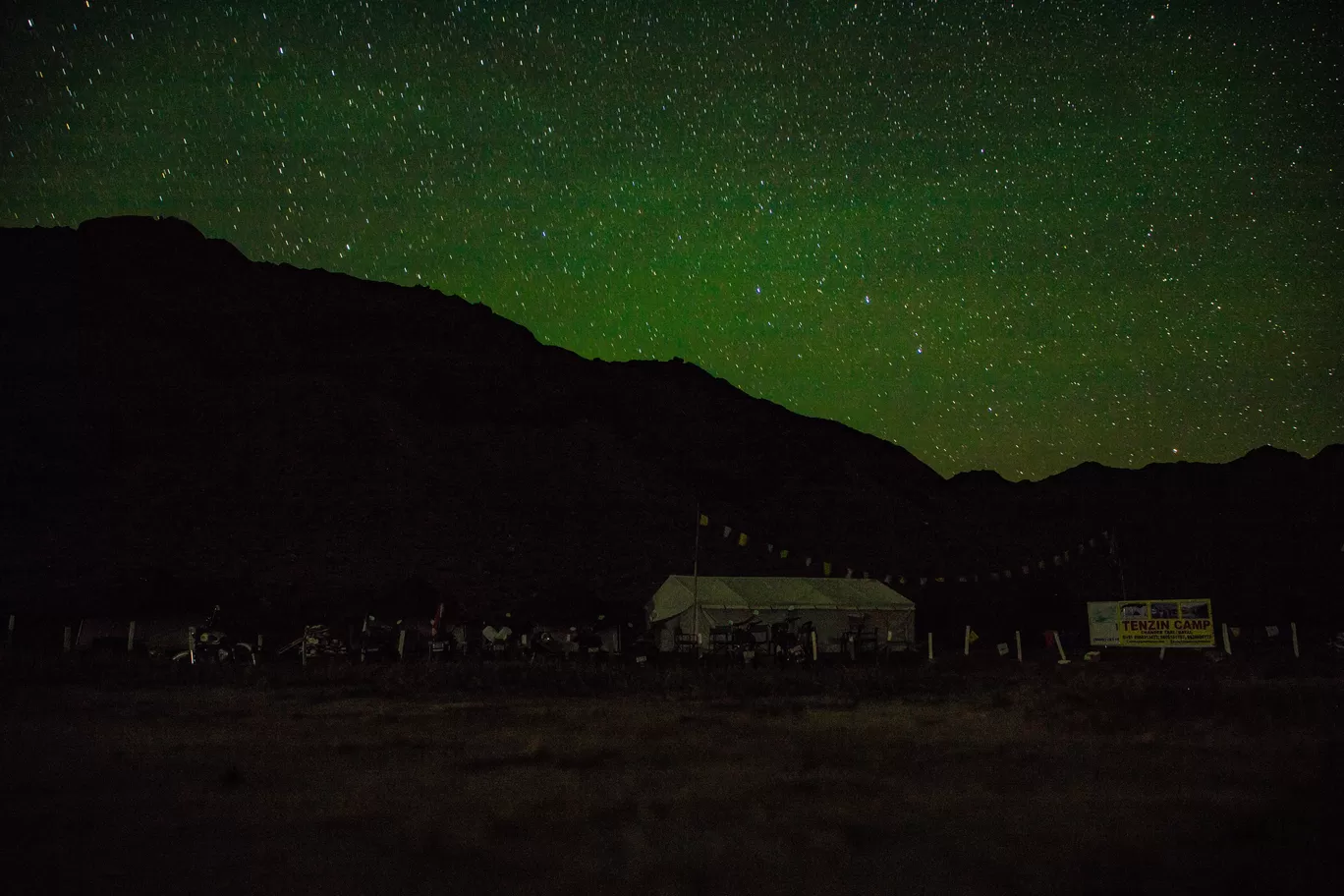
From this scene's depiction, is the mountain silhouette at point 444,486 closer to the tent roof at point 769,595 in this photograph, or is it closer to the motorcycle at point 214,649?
the tent roof at point 769,595

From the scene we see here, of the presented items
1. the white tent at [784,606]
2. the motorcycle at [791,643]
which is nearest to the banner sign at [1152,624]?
the white tent at [784,606]

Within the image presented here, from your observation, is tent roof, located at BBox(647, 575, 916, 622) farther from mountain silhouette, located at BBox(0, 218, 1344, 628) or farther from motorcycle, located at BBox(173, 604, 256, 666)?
motorcycle, located at BBox(173, 604, 256, 666)

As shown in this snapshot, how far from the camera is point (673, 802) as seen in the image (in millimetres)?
9414

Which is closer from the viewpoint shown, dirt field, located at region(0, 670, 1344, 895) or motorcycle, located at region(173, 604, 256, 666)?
dirt field, located at region(0, 670, 1344, 895)

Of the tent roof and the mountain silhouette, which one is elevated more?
the mountain silhouette

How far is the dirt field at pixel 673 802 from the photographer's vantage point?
670cm

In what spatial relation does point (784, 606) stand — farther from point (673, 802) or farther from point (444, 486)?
point (444, 486)

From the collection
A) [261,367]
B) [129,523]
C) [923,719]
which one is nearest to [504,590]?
[129,523]

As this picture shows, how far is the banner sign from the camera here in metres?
33.1

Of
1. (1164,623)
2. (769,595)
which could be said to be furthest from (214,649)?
(1164,623)

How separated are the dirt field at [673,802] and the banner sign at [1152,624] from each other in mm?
15885

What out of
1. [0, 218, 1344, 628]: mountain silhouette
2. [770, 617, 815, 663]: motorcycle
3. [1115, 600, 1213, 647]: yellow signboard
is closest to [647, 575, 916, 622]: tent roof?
[770, 617, 815, 663]: motorcycle

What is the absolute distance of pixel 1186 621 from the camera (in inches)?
1310

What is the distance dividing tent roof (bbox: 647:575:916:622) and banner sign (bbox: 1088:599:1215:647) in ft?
36.9
